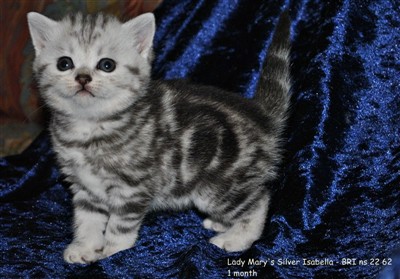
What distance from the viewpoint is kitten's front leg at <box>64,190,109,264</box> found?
1785mm

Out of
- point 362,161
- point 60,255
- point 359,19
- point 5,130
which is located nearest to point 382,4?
point 359,19

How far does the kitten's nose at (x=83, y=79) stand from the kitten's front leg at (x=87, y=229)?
416mm

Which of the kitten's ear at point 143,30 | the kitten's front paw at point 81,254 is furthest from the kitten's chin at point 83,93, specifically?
the kitten's front paw at point 81,254

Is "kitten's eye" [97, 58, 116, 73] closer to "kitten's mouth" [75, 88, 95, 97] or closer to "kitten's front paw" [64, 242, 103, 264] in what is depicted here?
"kitten's mouth" [75, 88, 95, 97]

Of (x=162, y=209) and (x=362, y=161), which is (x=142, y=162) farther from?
(x=362, y=161)

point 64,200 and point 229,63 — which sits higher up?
point 229,63

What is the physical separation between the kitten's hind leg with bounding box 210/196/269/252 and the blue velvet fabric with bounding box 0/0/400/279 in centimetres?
3

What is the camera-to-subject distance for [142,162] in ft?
5.84

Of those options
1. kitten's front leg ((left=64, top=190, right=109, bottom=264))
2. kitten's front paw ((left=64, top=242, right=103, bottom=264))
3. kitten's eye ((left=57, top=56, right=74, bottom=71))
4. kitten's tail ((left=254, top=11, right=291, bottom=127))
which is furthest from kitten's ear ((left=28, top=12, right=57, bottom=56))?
kitten's tail ((left=254, top=11, right=291, bottom=127))

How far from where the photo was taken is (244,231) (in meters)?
1.92

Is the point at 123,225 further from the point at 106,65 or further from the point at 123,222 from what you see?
the point at 106,65

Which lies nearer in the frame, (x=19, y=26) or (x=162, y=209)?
(x=162, y=209)

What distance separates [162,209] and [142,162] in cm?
34

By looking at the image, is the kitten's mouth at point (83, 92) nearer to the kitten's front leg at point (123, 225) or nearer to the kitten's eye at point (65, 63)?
the kitten's eye at point (65, 63)
